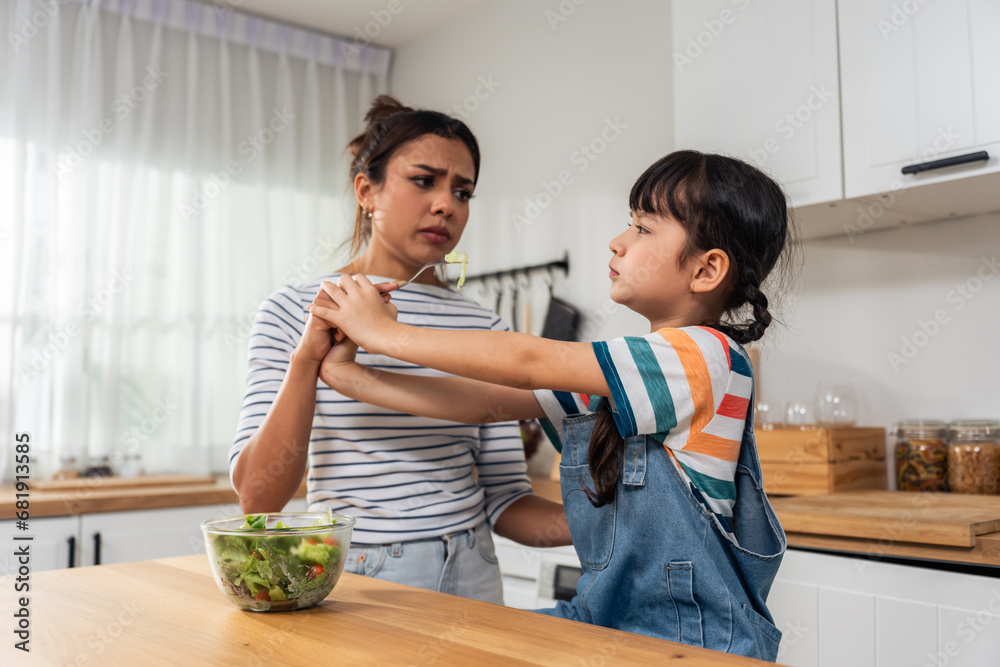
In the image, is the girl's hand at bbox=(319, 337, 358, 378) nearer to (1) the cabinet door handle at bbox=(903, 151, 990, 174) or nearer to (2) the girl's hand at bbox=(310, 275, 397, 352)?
(2) the girl's hand at bbox=(310, 275, 397, 352)

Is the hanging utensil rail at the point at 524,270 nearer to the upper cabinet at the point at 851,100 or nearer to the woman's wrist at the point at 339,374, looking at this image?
the upper cabinet at the point at 851,100

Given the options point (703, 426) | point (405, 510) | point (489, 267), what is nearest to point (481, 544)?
point (405, 510)

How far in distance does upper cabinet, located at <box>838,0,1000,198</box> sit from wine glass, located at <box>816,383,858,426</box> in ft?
1.66

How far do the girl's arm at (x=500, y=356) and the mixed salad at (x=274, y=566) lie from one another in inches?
8.2

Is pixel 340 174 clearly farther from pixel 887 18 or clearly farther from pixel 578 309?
pixel 887 18

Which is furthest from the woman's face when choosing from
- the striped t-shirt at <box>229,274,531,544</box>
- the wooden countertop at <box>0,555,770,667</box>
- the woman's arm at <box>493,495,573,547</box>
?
the wooden countertop at <box>0,555,770,667</box>

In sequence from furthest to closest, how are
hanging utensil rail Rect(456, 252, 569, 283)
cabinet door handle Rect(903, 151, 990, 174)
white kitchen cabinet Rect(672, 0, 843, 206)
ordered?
hanging utensil rail Rect(456, 252, 569, 283), white kitchen cabinet Rect(672, 0, 843, 206), cabinet door handle Rect(903, 151, 990, 174)

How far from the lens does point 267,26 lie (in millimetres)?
3293

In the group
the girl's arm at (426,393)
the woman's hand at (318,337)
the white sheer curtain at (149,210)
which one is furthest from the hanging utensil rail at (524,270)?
the woman's hand at (318,337)

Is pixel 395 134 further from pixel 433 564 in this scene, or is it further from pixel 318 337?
pixel 433 564

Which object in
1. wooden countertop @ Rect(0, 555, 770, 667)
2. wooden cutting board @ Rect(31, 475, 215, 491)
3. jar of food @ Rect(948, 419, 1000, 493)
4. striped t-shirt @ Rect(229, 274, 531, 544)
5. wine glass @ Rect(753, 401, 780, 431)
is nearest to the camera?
wooden countertop @ Rect(0, 555, 770, 667)

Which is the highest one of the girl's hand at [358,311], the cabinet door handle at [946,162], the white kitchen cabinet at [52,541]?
the cabinet door handle at [946,162]

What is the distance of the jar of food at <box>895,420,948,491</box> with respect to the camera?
186cm

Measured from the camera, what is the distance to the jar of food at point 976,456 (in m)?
1.77
